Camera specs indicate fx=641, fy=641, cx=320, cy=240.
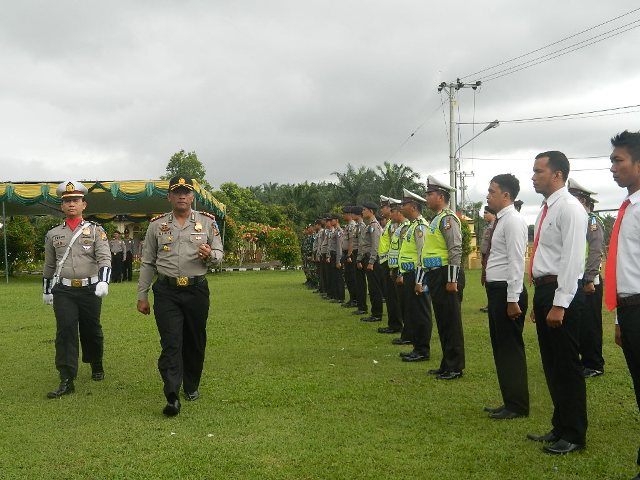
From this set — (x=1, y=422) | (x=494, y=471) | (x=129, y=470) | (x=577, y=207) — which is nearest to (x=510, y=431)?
(x=494, y=471)

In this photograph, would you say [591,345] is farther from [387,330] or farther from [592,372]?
[387,330]

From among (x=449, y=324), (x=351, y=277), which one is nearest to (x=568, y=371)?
(x=449, y=324)

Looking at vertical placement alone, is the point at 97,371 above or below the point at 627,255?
below

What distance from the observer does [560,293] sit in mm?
3832

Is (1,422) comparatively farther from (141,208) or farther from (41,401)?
(141,208)

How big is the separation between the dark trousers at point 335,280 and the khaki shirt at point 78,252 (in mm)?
7949

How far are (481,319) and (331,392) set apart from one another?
18.9 ft

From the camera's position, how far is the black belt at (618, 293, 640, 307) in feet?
11.1

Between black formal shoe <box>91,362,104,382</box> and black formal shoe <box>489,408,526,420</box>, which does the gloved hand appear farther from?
black formal shoe <box>489,408,526,420</box>

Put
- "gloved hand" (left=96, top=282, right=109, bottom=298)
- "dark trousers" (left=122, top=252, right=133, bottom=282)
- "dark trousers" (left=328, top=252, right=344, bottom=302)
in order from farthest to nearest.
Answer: "dark trousers" (left=122, top=252, right=133, bottom=282) → "dark trousers" (left=328, top=252, right=344, bottom=302) → "gloved hand" (left=96, top=282, right=109, bottom=298)

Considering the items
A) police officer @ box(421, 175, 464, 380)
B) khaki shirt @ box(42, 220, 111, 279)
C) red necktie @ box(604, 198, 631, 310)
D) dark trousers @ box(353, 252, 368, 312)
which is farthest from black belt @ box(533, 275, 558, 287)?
dark trousers @ box(353, 252, 368, 312)

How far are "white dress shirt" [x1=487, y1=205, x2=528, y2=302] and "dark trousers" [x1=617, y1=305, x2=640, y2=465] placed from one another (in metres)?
1.15

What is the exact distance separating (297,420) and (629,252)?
8.38 ft

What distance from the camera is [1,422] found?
15.7 ft
